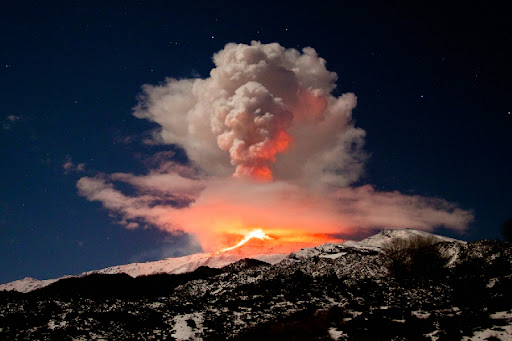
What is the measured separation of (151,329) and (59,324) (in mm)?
7208

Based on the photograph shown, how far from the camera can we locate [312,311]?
109ft

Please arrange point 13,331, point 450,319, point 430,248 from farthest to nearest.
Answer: point 430,248 → point 13,331 → point 450,319

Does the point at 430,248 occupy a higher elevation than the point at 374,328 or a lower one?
higher

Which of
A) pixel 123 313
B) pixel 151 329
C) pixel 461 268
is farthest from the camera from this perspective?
pixel 461 268

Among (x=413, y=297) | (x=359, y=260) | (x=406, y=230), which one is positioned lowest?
(x=413, y=297)

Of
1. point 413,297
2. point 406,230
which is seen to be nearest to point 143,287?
point 413,297

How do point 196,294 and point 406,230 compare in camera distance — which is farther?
point 406,230

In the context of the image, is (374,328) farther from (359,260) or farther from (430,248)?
(359,260)

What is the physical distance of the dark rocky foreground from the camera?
67.8ft

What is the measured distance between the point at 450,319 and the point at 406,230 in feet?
461

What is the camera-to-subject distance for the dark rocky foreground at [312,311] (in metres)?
20.7

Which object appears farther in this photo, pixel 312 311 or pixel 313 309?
pixel 313 309

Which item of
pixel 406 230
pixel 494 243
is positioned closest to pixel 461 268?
pixel 494 243

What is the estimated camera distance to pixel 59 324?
25219mm
